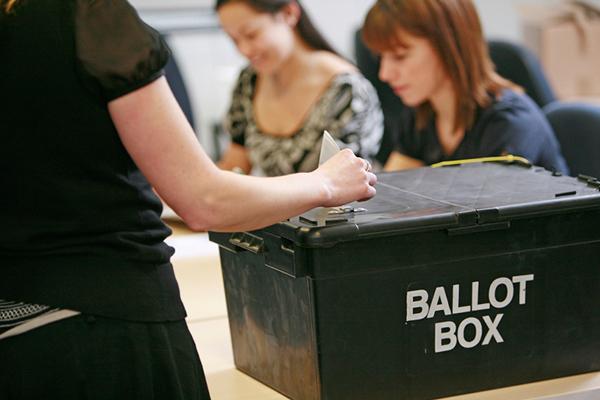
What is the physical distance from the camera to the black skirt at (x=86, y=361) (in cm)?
104

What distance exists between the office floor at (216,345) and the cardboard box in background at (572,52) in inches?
92.1

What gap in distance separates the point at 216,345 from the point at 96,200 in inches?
21.7

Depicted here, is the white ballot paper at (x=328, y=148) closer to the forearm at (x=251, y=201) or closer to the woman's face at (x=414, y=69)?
the forearm at (x=251, y=201)

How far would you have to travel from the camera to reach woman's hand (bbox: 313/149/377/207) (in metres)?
1.14

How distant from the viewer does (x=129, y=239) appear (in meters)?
1.06

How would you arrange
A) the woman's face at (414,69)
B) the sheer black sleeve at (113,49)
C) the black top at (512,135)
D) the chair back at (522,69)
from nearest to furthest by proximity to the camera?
the sheer black sleeve at (113,49), the black top at (512,135), the woman's face at (414,69), the chair back at (522,69)

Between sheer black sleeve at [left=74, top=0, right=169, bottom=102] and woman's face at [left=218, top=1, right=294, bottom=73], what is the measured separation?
1.66 metres

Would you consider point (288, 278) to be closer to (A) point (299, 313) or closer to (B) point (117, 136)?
(A) point (299, 313)

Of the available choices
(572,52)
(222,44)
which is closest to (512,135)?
(572,52)

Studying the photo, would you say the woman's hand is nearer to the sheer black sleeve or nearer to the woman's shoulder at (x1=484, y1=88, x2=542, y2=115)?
the sheer black sleeve

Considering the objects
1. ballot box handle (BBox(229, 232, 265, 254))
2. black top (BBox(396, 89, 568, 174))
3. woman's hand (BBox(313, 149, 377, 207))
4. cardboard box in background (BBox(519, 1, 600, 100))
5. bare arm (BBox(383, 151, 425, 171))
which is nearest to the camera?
woman's hand (BBox(313, 149, 377, 207))

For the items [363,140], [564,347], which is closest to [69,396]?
[564,347]

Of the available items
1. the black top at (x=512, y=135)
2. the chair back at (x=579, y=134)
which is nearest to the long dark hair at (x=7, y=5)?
the black top at (x=512, y=135)

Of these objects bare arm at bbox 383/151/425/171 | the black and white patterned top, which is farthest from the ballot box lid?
the black and white patterned top
